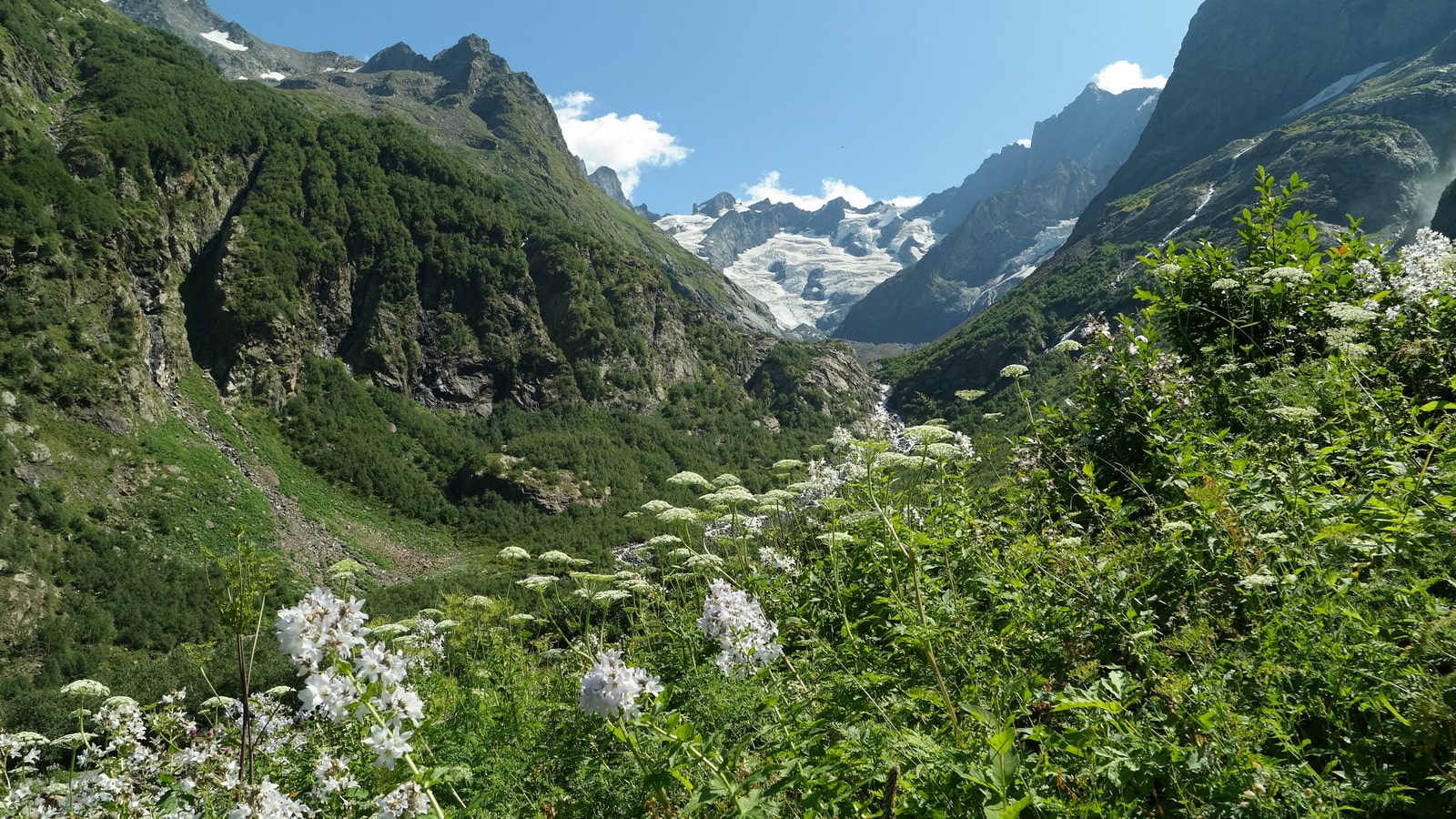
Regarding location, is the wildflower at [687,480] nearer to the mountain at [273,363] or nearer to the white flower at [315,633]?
the white flower at [315,633]

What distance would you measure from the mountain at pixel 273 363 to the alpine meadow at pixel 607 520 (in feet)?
2.13

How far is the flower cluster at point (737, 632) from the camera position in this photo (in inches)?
190

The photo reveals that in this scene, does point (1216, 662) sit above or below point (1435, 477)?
below

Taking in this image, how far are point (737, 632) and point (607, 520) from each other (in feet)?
376

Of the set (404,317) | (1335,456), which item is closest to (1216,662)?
(1335,456)

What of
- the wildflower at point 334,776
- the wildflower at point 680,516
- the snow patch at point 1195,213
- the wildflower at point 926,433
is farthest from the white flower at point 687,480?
the snow patch at point 1195,213

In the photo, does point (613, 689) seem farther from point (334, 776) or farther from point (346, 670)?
point (334, 776)

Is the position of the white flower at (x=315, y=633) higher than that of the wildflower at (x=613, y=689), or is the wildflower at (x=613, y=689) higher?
the white flower at (x=315, y=633)

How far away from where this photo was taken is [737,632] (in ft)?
16.0

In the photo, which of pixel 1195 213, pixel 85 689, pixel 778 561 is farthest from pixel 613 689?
pixel 1195 213

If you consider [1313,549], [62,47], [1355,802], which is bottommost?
[1355,802]

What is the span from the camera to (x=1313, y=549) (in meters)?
3.75

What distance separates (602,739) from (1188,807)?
12.3 feet

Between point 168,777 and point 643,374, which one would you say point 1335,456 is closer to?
point 168,777
